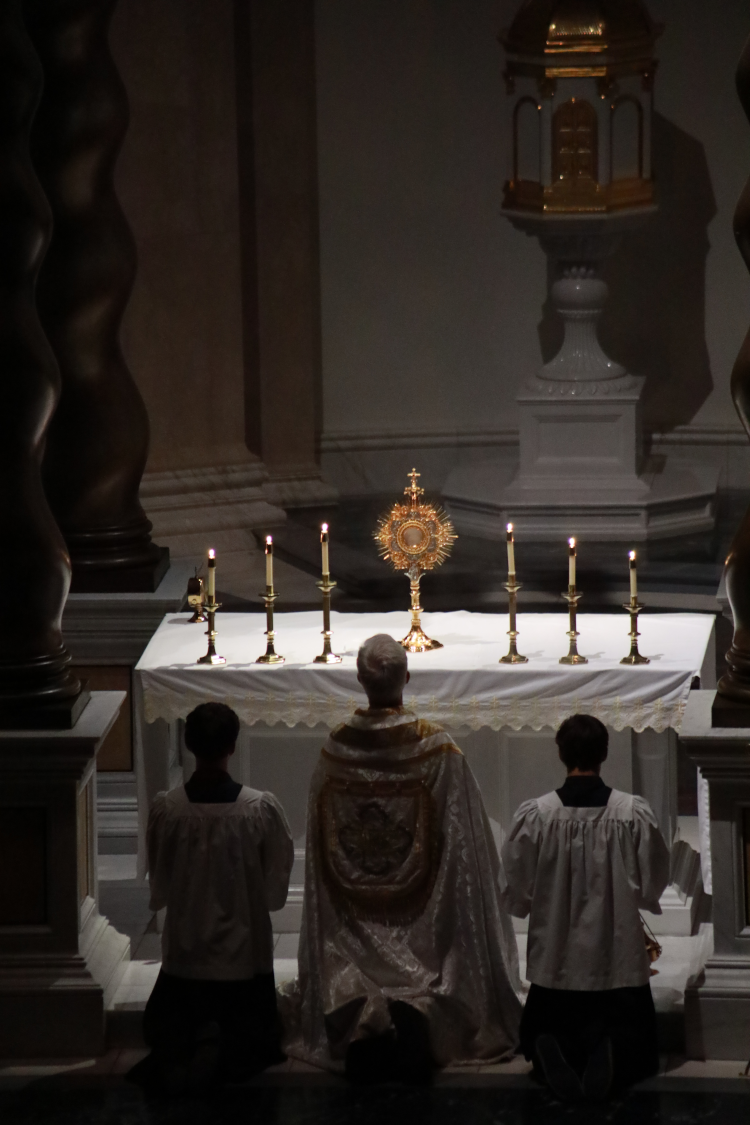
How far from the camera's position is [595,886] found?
17.1ft

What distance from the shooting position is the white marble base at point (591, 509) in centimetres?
1257

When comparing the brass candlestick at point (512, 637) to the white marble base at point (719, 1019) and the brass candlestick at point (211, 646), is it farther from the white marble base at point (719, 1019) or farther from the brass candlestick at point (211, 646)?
the white marble base at point (719, 1019)

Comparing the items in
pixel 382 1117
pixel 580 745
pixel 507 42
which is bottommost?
pixel 382 1117

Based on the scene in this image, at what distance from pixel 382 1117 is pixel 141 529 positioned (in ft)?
10.4

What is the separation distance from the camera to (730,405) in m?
13.8

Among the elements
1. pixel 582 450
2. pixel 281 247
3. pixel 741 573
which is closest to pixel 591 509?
pixel 582 450

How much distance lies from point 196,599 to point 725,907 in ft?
8.12

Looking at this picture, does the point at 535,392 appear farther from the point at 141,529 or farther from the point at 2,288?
the point at 2,288

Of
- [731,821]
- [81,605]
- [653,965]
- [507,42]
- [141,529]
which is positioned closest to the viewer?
[731,821]

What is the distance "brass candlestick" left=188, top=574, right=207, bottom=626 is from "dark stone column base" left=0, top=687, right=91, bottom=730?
133 centimetres

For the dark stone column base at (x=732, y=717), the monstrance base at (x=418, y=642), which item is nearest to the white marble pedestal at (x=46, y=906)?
the monstrance base at (x=418, y=642)

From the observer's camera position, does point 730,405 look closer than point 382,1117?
No

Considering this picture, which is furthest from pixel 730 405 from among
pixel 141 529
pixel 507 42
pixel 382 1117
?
pixel 382 1117

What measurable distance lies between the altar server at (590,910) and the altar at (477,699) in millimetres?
776
